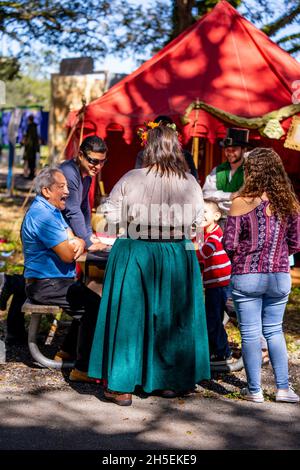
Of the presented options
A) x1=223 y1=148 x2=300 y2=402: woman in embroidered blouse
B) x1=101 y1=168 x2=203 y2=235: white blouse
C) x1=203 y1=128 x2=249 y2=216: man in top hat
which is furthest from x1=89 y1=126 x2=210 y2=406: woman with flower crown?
x1=203 y1=128 x2=249 y2=216: man in top hat

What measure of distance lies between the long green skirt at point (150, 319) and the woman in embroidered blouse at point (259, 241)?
306 millimetres

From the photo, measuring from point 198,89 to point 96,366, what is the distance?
633 centimetres

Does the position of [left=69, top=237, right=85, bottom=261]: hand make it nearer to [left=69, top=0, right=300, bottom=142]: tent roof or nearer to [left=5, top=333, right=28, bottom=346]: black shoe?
[left=5, top=333, right=28, bottom=346]: black shoe

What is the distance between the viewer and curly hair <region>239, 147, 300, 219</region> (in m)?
5.30

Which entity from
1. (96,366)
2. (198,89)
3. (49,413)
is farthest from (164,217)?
(198,89)

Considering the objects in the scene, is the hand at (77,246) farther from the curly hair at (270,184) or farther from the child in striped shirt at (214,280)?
the curly hair at (270,184)

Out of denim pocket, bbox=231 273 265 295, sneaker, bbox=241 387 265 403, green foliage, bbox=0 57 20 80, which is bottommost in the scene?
sneaker, bbox=241 387 265 403

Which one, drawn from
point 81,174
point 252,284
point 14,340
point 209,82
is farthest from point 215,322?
point 209,82

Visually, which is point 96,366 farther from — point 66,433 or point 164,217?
point 164,217

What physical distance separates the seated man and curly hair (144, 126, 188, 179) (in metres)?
1.02

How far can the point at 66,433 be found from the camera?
4723mm

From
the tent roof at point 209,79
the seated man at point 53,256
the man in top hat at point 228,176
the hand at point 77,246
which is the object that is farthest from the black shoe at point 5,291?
the tent roof at point 209,79

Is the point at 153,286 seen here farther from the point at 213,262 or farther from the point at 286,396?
the point at 286,396

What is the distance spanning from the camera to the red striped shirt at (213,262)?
6.34 meters
